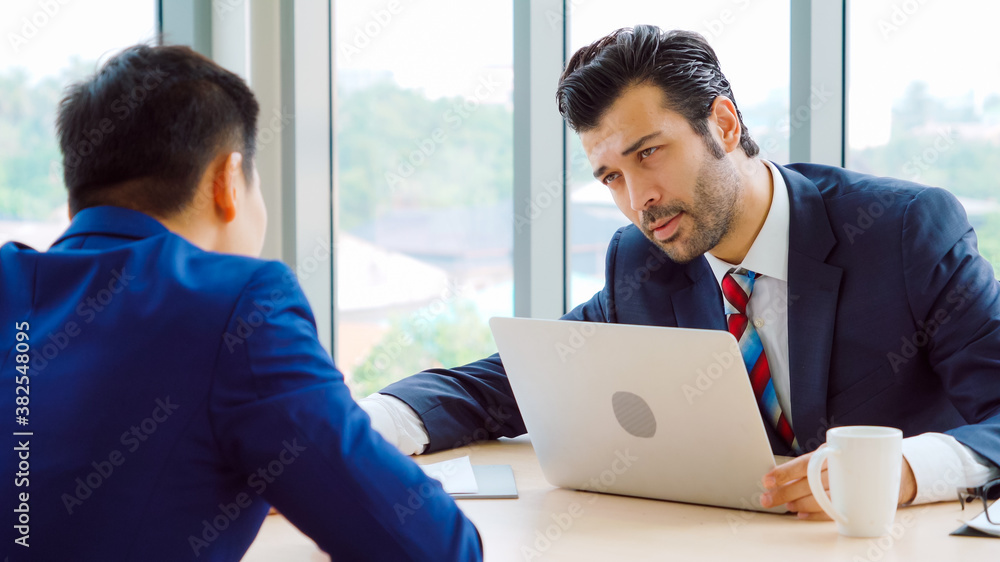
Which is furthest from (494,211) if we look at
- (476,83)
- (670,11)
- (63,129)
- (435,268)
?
(63,129)

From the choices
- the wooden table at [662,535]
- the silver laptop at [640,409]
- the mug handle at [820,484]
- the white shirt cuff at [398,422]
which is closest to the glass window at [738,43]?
the white shirt cuff at [398,422]

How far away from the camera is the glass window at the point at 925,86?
2062mm

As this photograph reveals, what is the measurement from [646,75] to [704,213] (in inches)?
11.5

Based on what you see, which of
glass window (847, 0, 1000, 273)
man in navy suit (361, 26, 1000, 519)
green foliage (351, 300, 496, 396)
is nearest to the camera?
man in navy suit (361, 26, 1000, 519)

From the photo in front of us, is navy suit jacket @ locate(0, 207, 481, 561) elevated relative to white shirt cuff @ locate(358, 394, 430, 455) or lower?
elevated

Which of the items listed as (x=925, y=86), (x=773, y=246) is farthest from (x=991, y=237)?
(x=773, y=246)

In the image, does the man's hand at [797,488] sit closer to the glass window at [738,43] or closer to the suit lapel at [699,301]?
the suit lapel at [699,301]

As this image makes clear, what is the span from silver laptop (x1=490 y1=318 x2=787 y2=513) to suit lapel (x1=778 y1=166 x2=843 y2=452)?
395mm

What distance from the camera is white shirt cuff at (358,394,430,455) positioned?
1527mm

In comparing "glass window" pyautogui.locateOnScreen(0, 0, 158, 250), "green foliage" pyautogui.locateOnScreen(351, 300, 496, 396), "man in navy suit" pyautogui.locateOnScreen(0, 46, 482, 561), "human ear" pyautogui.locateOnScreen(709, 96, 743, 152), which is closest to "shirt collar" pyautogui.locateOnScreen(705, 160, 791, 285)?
"human ear" pyautogui.locateOnScreen(709, 96, 743, 152)

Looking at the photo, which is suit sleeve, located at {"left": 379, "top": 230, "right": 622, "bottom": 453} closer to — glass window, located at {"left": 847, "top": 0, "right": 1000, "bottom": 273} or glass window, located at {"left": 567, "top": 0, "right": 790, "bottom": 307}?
glass window, located at {"left": 567, "top": 0, "right": 790, "bottom": 307}

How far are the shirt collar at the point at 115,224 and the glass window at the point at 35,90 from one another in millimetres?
1608

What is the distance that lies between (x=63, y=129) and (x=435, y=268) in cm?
366

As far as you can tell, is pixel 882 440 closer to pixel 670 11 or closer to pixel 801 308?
pixel 801 308
